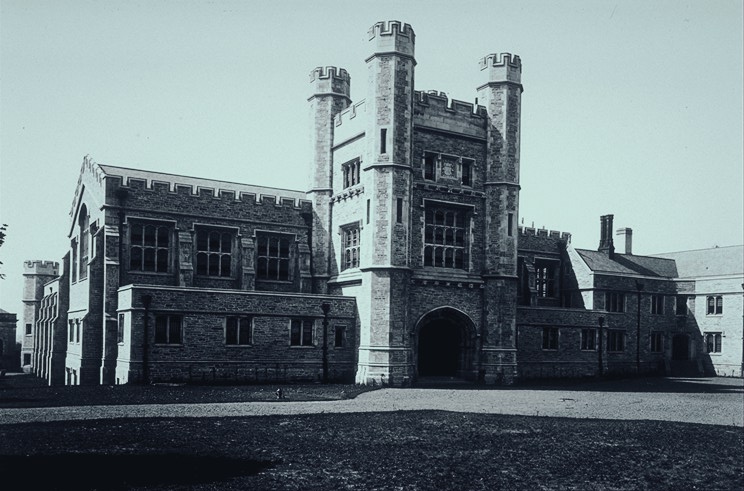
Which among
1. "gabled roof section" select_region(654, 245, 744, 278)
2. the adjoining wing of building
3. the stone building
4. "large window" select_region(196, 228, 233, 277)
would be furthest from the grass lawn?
the stone building

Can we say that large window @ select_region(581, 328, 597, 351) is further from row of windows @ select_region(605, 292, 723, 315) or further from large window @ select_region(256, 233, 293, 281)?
large window @ select_region(256, 233, 293, 281)

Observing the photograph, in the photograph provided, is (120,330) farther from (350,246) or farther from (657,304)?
(657,304)

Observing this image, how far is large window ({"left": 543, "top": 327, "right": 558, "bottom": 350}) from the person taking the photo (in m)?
36.3

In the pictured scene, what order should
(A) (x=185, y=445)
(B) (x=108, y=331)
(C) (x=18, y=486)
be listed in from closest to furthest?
(C) (x=18, y=486) → (A) (x=185, y=445) → (B) (x=108, y=331)

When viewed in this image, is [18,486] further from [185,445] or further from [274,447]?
[274,447]

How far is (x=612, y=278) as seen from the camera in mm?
42438

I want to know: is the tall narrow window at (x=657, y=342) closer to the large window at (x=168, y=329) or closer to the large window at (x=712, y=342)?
the large window at (x=712, y=342)

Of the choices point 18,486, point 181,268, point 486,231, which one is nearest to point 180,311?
point 181,268

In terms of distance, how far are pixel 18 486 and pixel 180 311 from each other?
18138 mm

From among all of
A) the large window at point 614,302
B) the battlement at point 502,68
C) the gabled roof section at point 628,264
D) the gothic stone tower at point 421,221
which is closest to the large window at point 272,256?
the gothic stone tower at point 421,221

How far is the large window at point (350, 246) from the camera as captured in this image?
32.0 metres

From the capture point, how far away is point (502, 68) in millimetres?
32312

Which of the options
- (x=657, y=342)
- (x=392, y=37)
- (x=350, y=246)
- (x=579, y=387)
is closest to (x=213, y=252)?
(x=350, y=246)

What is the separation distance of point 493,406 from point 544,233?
939 inches
